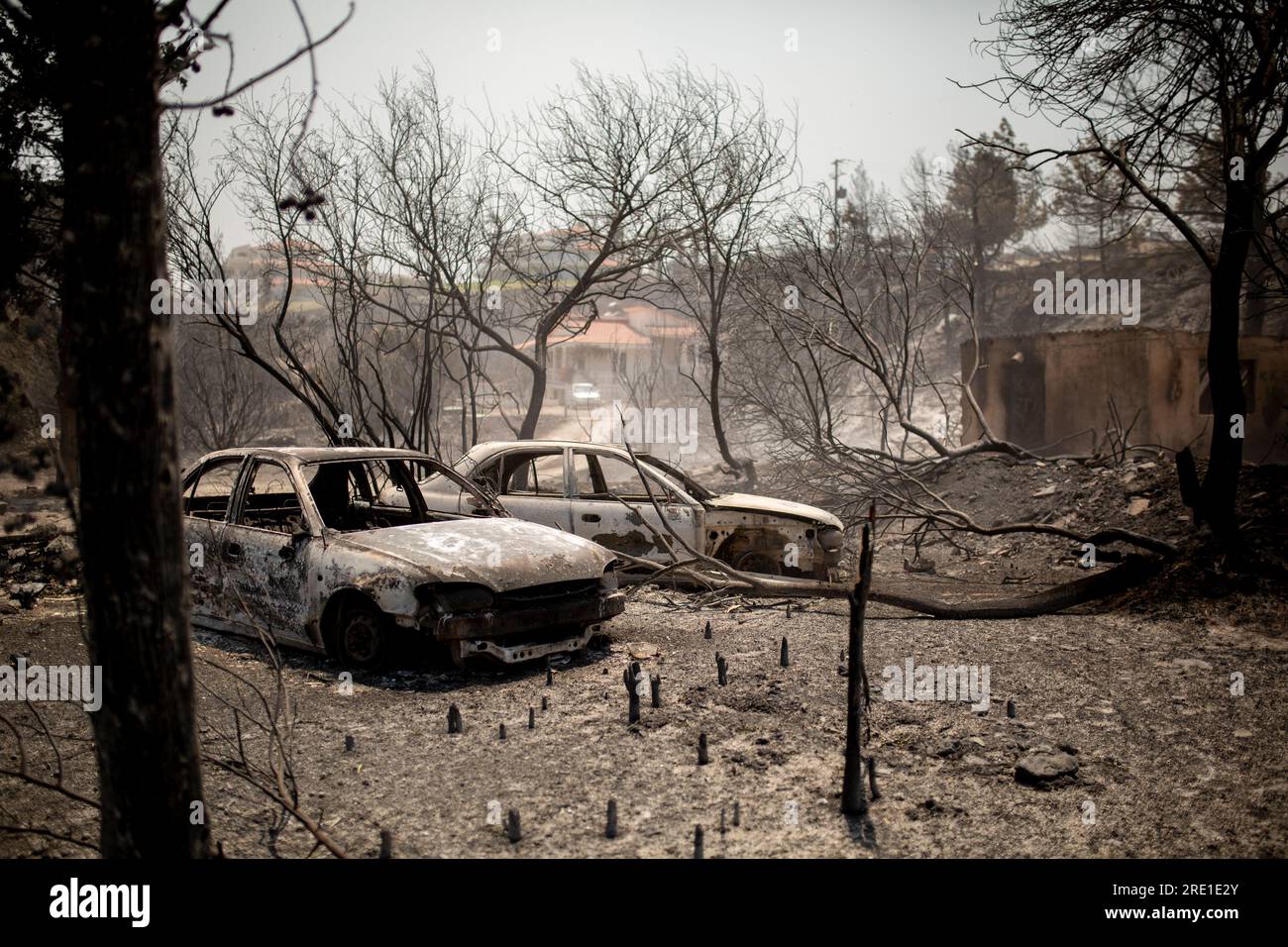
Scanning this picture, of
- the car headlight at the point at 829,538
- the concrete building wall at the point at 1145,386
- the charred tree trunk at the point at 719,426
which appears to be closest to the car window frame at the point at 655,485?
the car headlight at the point at 829,538

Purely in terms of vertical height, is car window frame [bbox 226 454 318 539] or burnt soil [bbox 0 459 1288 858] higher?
car window frame [bbox 226 454 318 539]

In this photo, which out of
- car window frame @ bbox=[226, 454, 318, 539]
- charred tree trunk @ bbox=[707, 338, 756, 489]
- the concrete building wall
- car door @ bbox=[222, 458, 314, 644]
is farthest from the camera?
the concrete building wall

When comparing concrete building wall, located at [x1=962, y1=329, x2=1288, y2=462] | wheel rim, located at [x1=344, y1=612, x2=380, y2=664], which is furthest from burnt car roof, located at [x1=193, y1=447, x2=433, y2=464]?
concrete building wall, located at [x1=962, y1=329, x2=1288, y2=462]

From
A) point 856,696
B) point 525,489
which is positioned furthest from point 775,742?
point 525,489

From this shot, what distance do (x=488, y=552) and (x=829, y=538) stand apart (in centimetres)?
409

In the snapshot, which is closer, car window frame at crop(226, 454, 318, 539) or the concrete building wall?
car window frame at crop(226, 454, 318, 539)

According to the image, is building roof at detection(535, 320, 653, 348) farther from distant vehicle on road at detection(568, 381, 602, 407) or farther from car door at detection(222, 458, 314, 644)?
car door at detection(222, 458, 314, 644)

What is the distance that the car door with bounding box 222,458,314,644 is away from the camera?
6375mm

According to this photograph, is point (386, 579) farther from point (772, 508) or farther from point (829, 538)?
point (829, 538)

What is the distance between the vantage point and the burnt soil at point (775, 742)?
393 cm

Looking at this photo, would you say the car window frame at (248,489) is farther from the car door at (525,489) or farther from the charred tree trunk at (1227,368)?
the charred tree trunk at (1227,368)

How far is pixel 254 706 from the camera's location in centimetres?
553

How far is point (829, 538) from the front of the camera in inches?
362
